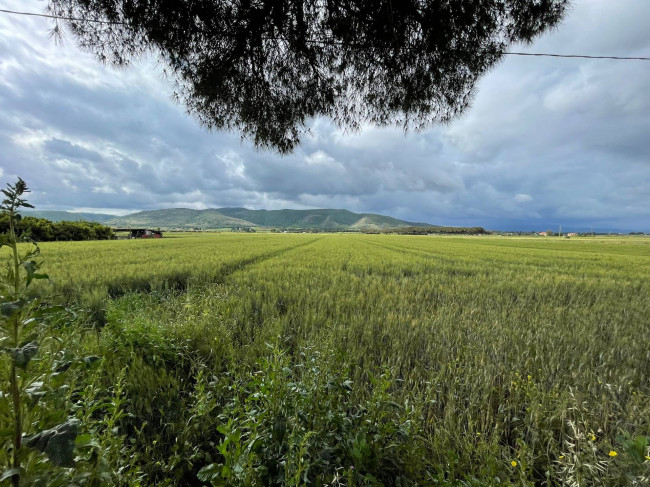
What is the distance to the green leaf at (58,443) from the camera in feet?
2.54

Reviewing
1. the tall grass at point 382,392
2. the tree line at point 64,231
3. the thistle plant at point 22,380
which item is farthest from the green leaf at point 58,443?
the tree line at point 64,231

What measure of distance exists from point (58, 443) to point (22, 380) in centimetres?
28

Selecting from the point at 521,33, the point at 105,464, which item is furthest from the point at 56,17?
the point at 521,33

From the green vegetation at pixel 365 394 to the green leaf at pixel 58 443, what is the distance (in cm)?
11

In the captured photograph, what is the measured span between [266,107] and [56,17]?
7.56 ft

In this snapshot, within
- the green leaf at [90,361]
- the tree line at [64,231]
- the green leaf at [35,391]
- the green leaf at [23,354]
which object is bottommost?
the tree line at [64,231]

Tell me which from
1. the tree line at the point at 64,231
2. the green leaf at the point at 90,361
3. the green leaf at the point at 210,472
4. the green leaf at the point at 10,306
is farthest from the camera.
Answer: the tree line at the point at 64,231

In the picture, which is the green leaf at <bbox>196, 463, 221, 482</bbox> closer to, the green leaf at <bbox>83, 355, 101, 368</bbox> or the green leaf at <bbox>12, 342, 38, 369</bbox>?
the green leaf at <bbox>83, 355, 101, 368</bbox>

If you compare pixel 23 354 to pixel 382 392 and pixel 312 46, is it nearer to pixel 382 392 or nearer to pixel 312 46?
pixel 382 392

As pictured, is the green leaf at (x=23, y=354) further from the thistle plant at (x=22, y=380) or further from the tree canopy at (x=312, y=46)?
the tree canopy at (x=312, y=46)

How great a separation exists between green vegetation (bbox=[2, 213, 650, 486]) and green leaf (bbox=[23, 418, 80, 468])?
0.35ft

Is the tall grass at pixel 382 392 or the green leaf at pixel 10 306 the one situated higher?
the green leaf at pixel 10 306

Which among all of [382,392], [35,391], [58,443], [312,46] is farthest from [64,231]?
[382,392]

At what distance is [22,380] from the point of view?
0.90 meters
